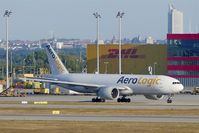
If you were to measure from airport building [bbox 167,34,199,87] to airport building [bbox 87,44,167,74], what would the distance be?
7810mm

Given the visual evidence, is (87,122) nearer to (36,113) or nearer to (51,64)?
(36,113)

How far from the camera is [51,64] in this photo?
10488cm

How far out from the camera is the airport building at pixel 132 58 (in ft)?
553

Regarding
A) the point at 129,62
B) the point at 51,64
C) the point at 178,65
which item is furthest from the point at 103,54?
the point at 51,64

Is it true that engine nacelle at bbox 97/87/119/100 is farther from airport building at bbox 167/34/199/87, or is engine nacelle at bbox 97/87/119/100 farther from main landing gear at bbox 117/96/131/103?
airport building at bbox 167/34/199/87

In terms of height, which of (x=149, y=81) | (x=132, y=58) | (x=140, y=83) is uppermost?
(x=132, y=58)

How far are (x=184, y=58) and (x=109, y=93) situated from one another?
65.3 meters

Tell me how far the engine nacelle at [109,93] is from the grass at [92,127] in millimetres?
39538

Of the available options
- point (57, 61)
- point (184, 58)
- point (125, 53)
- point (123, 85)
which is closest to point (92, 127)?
point (123, 85)

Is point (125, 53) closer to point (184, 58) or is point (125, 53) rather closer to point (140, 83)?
point (184, 58)

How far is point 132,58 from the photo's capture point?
558ft

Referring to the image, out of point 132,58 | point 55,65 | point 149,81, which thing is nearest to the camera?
point 149,81

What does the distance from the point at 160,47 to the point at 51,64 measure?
66.2 meters

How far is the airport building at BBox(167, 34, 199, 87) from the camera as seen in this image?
517ft
